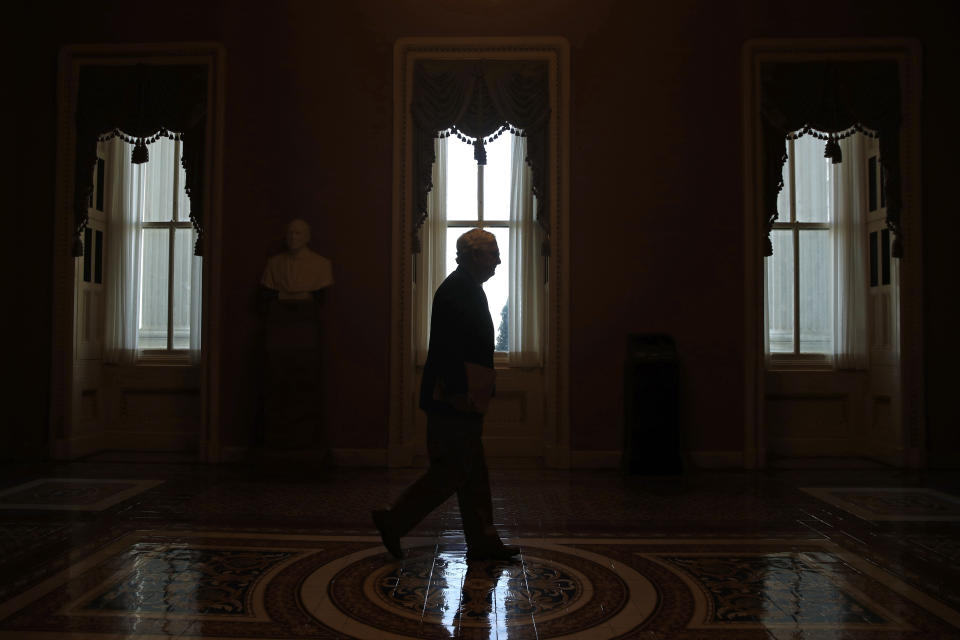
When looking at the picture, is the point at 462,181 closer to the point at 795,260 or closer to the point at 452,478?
the point at 795,260

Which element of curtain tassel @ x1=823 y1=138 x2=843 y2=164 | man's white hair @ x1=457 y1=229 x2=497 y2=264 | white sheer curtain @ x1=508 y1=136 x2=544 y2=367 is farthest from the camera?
white sheer curtain @ x1=508 y1=136 x2=544 y2=367

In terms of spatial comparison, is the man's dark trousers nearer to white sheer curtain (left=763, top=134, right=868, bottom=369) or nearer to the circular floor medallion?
the circular floor medallion

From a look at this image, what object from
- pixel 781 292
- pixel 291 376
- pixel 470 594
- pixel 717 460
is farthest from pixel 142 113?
pixel 781 292

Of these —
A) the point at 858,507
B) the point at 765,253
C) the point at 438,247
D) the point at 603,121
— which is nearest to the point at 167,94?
the point at 438,247

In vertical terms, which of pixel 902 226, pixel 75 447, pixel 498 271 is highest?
pixel 902 226

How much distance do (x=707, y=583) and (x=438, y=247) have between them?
3727mm

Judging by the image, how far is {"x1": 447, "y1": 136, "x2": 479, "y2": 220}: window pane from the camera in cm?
605

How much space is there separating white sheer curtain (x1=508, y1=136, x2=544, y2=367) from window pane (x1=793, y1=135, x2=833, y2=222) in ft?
7.28

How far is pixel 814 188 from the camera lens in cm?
617

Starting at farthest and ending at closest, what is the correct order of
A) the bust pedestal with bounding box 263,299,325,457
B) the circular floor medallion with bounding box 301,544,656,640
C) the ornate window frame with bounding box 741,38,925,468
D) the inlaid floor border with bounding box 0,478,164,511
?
the ornate window frame with bounding box 741,38,925,468 < the bust pedestal with bounding box 263,299,325,457 < the inlaid floor border with bounding box 0,478,164,511 < the circular floor medallion with bounding box 301,544,656,640

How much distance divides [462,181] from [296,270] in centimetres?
159

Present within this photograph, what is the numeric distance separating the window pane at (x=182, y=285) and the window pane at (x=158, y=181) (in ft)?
0.83

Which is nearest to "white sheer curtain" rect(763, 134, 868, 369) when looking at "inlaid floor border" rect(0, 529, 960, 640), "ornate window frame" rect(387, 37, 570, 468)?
"ornate window frame" rect(387, 37, 570, 468)

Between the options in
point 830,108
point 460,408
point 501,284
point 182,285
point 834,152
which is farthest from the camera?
point 182,285
